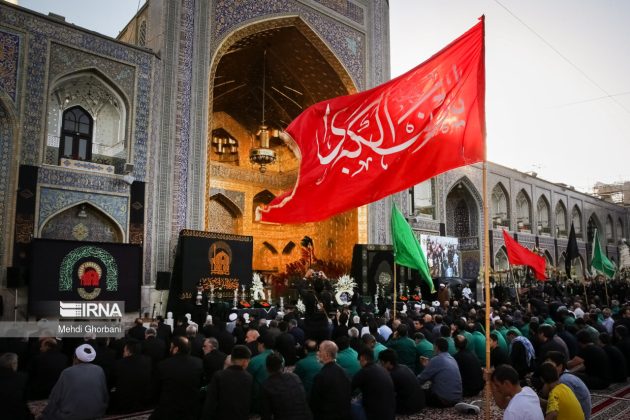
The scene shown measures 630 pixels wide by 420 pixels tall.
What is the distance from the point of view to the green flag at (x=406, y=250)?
8.84m

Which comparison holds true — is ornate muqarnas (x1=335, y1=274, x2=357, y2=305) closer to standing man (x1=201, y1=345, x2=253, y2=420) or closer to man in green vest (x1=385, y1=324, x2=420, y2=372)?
man in green vest (x1=385, y1=324, x2=420, y2=372)

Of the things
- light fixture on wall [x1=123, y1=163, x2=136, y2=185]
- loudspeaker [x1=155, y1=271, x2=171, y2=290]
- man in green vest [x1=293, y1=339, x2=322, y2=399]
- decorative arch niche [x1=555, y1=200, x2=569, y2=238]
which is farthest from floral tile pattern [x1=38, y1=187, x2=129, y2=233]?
decorative arch niche [x1=555, y1=200, x2=569, y2=238]

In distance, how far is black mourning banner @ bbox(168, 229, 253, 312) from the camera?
38.7 ft

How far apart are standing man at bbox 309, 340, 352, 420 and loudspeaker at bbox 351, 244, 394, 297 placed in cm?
1210

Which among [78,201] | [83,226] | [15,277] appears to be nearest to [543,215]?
[83,226]

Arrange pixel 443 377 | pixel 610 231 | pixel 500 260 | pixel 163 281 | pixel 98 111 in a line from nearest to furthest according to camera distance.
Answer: pixel 443 377, pixel 163 281, pixel 98 111, pixel 500 260, pixel 610 231

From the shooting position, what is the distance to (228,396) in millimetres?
3592

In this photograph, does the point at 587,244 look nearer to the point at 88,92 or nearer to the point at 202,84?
the point at 202,84

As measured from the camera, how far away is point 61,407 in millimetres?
3953

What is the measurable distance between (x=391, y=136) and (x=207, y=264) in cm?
860

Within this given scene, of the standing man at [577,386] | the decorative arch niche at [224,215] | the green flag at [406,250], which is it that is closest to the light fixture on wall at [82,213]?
the green flag at [406,250]

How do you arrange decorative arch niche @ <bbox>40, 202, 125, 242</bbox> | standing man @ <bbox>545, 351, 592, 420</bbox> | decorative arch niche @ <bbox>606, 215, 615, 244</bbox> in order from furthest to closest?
decorative arch niche @ <bbox>606, 215, 615, 244</bbox> < decorative arch niche @ <bbox>40, 202, 125, 242</bbox> < standing man @ <bbox>545, 351, 592, 420</bbox>

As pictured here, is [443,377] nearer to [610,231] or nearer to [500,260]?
[500,260]

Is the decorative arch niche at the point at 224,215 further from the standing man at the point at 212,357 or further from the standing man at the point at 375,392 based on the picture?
the standing man at the point at 375,392
